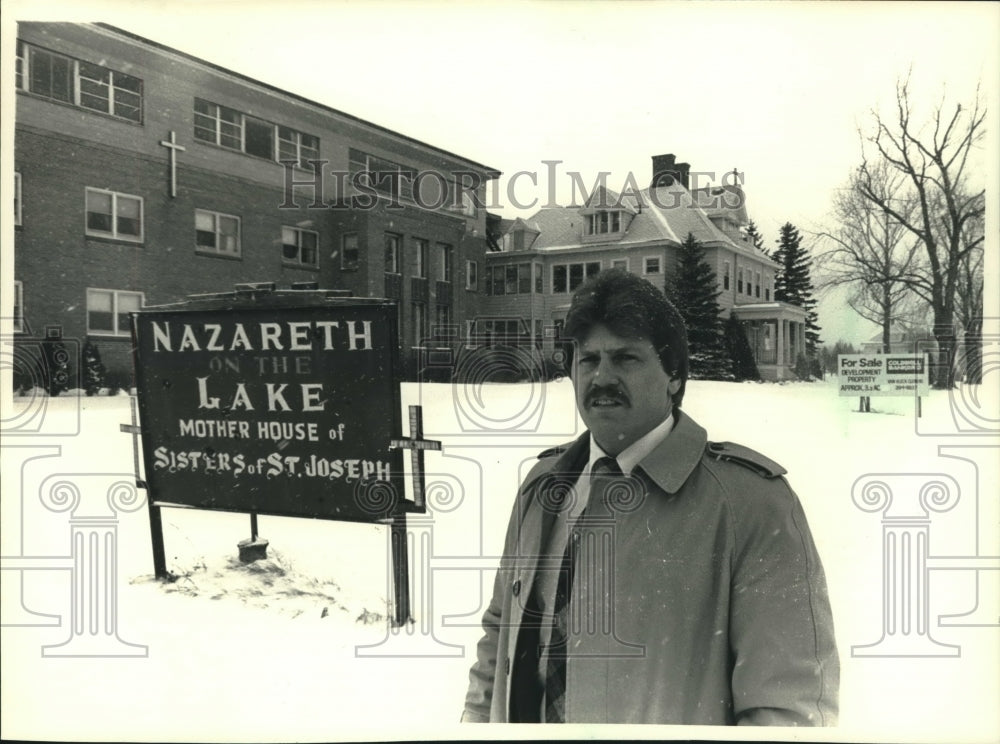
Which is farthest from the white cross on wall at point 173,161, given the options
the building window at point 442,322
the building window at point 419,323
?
the building window at point 442,322

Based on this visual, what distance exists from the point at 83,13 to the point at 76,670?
3201 mm

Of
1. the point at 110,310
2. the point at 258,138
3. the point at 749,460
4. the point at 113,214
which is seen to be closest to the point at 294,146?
the point at 258,138

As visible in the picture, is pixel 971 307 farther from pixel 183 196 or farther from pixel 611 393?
pixel 183 196

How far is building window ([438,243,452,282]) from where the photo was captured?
3.58 m

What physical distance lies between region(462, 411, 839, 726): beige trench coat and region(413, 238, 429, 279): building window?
1113 mm

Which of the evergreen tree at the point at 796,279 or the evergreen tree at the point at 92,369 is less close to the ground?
the evergreen tree at the point at 796,279

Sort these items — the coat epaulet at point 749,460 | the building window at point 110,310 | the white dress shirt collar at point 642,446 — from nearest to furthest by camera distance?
the coat epaulet at point 749,460 < the white dress shirt collar at point 642,446 < the building window at point 110,310

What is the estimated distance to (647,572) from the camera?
300 centimetres

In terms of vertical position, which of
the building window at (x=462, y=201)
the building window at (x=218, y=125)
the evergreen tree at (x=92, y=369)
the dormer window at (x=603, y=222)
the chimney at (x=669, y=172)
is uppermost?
the building window at (x=218, y=125)

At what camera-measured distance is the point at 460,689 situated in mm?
3578

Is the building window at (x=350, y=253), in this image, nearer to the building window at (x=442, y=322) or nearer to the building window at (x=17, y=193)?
the building window at (x=442, y=322)

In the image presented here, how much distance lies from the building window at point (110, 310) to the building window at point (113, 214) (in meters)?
0.27

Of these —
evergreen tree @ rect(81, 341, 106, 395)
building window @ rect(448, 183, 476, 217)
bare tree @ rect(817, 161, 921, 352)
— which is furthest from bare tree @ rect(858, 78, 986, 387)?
evergreen tree @ rect(81, 341, 106, 395)

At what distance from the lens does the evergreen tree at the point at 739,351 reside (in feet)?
11.2
